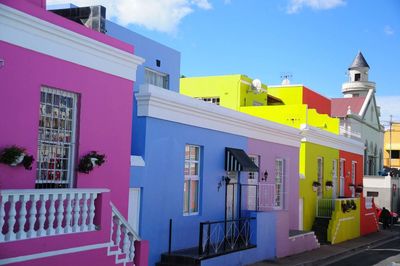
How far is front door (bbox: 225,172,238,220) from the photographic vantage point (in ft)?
51.2

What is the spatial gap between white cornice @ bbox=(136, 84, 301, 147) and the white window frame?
3.15 ft

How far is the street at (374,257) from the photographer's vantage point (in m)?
17.6

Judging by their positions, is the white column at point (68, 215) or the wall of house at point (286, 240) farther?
the wall of house at point (286, 240)

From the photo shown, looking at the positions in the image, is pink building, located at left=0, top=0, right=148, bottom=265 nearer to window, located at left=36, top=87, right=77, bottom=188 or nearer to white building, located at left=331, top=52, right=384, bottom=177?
window, located at left=36, top=87, right=77, bottom=188

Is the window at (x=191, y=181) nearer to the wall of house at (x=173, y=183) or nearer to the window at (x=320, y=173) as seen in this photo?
the wall of house at (x=173, y=183)

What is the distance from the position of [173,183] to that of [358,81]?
144 feet

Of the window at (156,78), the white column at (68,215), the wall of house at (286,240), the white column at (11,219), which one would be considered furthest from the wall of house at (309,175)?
the white column at (11,219)

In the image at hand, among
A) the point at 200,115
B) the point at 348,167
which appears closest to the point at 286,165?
the point at 200,115

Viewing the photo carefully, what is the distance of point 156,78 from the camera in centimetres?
1892

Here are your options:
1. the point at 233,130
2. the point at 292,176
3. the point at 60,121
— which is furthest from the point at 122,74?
the point at 292,176

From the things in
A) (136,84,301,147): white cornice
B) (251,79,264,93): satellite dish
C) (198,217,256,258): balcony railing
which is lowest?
(198,217,256,258): balcony railing

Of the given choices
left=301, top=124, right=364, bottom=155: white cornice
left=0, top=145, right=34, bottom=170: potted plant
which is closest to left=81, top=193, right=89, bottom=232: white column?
left=0, top=145, right=34, bottom=170: potted plant

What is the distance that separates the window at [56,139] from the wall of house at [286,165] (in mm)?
8408

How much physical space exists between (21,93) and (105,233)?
2.87m
